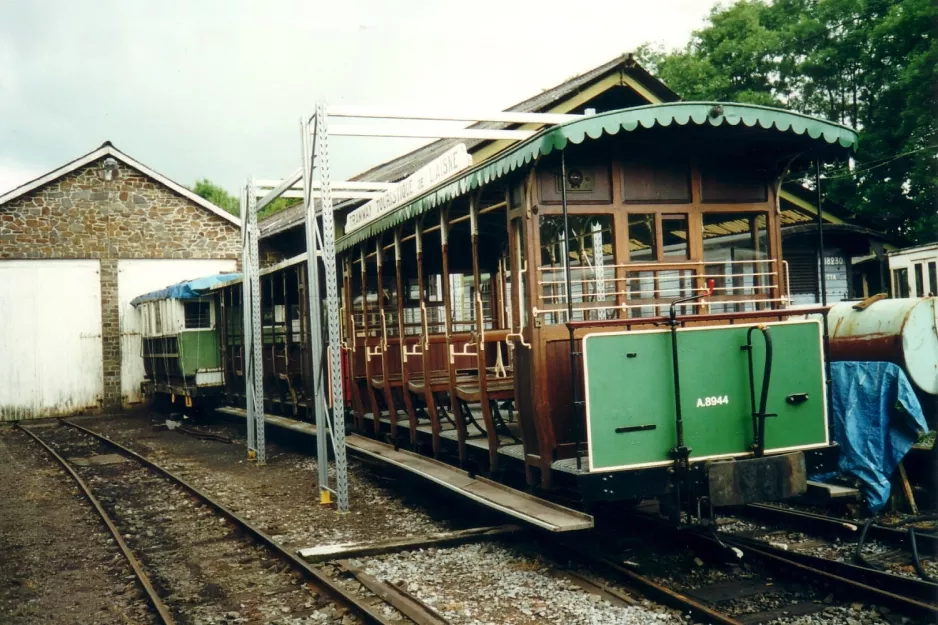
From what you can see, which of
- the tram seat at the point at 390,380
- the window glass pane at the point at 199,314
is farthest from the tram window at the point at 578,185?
the window glass pane at the point at 199,314

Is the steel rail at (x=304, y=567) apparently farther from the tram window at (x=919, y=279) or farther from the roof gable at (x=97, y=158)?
the roof gable at (x=97, y=158)

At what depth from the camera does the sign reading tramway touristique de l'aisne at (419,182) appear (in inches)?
288

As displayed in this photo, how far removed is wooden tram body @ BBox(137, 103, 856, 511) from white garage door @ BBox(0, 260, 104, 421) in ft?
54.8

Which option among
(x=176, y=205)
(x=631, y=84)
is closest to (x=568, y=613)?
(x=631, y=84)

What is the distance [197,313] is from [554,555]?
43.9ft

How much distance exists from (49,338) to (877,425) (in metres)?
19.9

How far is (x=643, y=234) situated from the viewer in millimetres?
6520

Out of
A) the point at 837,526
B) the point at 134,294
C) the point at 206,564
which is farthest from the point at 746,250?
the point at 134,294

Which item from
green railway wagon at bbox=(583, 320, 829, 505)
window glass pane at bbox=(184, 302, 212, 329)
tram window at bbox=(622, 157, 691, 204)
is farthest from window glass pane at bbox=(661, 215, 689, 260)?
window glass pane at bbox=(184, 302, 212, 329)

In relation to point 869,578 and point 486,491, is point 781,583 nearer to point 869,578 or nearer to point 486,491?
point 869,578

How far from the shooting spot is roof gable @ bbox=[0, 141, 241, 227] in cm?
2152

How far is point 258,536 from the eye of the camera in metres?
7.55

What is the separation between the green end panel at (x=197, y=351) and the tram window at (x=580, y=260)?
12.5m

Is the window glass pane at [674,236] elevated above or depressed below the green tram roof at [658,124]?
below
